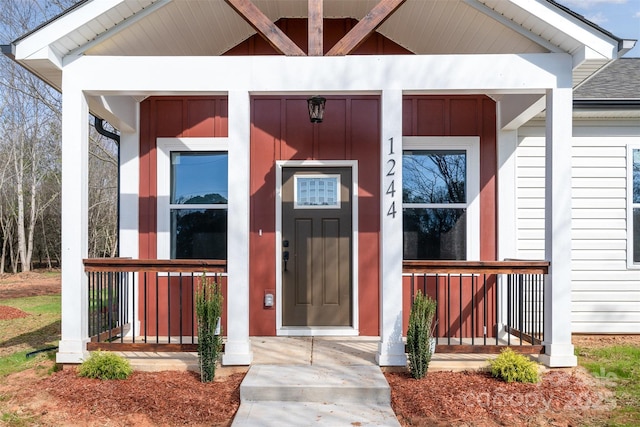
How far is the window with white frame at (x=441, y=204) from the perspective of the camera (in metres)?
5.80

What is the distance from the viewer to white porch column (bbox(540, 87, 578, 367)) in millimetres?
4320

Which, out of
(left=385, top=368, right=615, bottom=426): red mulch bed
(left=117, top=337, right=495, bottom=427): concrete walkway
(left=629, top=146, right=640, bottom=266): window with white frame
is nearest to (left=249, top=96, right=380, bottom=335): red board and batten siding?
(left=117, top=337, right=495, bottom=427): concrete walkway

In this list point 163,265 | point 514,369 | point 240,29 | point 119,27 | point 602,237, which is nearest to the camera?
point 514,369

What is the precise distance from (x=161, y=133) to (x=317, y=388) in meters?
3.59

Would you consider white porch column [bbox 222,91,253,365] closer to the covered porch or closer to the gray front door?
the covered porch

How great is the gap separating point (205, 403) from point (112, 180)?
656 inches

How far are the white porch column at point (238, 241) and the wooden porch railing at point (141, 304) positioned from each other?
0.67ft

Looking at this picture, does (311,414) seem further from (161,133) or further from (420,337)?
(161,133)

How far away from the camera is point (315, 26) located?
4332 millimetres

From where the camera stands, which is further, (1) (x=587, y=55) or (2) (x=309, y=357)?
(2) (x=309, y=357)

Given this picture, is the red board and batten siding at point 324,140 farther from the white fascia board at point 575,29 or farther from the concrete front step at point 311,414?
the concrete front step at point 311,414

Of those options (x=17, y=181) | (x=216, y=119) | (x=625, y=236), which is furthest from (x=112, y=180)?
(x=625, y=236)

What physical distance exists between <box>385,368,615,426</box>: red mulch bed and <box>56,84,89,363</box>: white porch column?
2.78 meters

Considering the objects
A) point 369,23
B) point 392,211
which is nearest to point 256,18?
point 369,23
